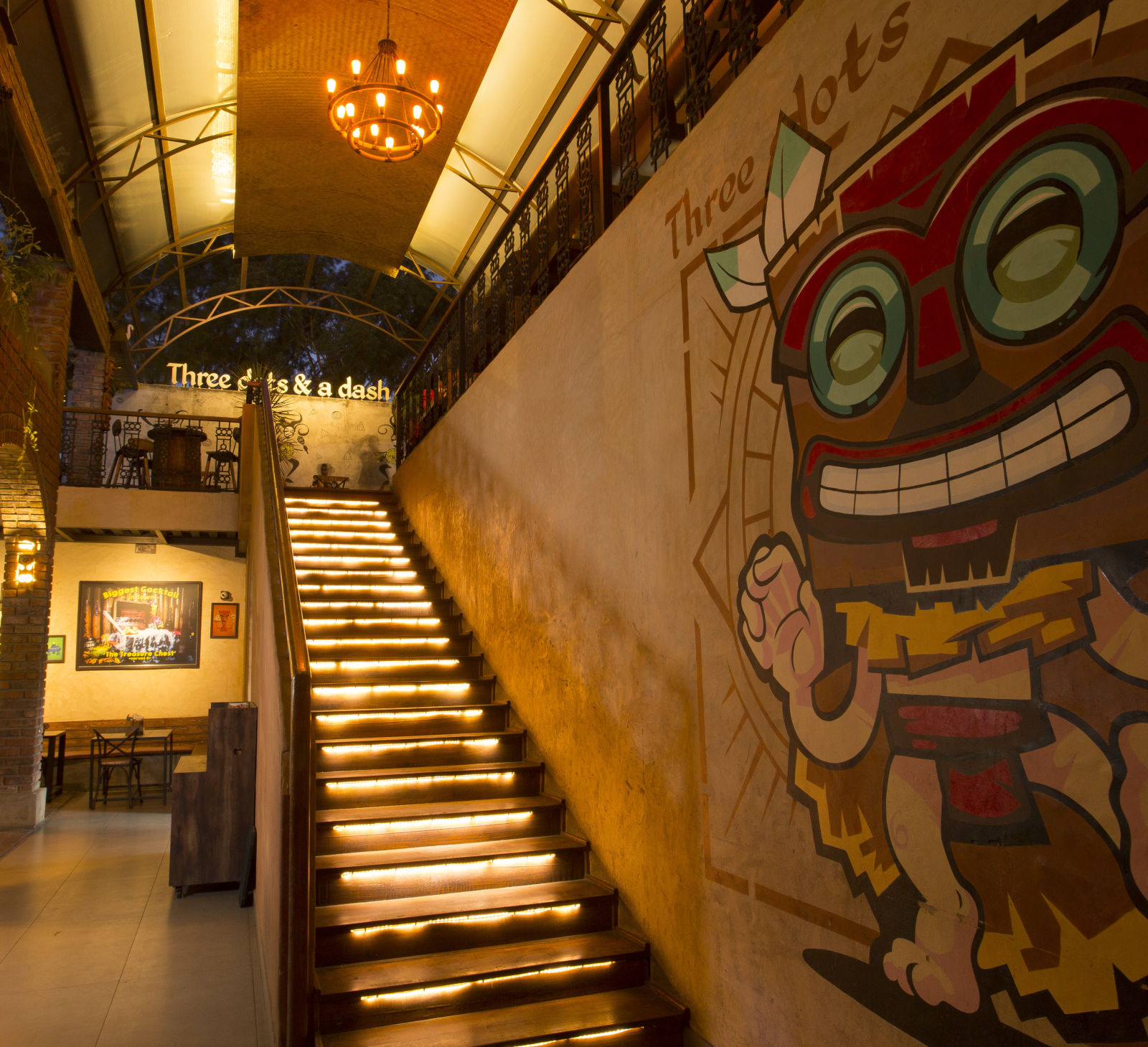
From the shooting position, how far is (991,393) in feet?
6.93

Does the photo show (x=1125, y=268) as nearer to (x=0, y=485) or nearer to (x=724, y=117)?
Answer: (x=724, y=117)

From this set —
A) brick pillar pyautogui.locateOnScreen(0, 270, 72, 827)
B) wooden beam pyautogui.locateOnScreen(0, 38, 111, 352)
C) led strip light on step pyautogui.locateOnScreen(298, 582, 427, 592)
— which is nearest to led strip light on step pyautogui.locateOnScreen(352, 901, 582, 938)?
led strip light on step pyautogui.locateOnScreen(298, 582, 427, 592)

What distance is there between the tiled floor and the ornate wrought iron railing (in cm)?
446

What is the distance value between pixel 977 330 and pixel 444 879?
3354mm

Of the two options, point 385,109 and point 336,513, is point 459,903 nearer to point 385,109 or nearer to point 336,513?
point 336,513

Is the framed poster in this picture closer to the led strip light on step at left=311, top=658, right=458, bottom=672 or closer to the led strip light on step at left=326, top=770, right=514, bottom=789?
the led strip light on step at left=311, top=658, right=458, bottom=672

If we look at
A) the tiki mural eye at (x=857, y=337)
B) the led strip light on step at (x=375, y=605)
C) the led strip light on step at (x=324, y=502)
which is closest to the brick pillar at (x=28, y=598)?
the led strip light on step at (x=324, y=502)

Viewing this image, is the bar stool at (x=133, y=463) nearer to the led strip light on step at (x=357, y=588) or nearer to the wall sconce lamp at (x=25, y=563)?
the wall sconce lamp at (x=25, y=563)

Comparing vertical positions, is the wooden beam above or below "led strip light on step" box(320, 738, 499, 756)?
above

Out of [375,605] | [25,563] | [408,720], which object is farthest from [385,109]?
[408,720]

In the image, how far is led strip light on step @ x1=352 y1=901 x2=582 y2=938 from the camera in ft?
12.0

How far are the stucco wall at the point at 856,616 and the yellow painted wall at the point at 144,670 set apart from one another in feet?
30.8

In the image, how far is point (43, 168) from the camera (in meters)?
7.73

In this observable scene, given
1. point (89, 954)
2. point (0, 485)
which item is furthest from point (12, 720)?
point (89, 954)
